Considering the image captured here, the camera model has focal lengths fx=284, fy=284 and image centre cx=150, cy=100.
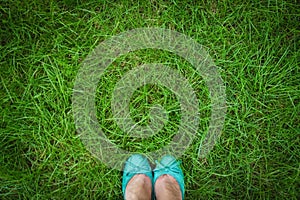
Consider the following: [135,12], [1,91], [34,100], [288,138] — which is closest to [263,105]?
[288,138]

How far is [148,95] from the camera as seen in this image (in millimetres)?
1612

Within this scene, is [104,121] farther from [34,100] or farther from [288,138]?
[288,138]

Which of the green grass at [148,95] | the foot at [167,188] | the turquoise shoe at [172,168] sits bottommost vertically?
the foot at [167,188]

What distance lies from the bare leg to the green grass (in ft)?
0.29

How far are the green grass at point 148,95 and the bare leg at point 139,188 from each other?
9 centimetres

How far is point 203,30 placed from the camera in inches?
63.8

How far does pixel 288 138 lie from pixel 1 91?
165 centimetres

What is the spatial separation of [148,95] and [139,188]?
52 centimetres

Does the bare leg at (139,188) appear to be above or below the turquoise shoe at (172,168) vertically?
below

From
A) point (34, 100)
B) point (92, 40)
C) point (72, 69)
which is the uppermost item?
point (92, 40)

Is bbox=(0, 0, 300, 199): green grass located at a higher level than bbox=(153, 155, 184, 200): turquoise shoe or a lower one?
higher

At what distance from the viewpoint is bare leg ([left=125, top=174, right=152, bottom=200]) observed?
1.54 meters

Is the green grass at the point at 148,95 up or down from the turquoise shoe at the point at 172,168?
up

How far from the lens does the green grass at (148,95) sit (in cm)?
159
